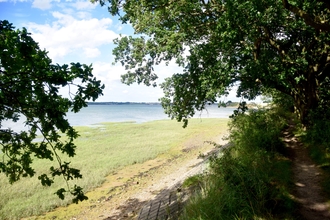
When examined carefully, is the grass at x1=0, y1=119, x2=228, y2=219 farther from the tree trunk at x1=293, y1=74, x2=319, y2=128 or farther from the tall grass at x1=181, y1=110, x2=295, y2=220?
the tree trunk at x1=293, y1=74, x2=319, y2=128

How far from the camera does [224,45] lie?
810cm

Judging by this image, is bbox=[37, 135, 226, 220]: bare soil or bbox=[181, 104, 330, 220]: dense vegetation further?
bbox=[37, 135, 226, 220]: bare soil

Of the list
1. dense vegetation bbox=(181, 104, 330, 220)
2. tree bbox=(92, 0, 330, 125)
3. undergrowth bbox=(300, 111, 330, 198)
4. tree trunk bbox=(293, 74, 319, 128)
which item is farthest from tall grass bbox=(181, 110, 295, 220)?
tree trunk bbox=(293, 74, 319, 128)

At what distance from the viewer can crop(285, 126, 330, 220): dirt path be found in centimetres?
573

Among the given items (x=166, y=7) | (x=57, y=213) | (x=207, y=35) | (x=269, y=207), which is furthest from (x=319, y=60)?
(x=57, y=213)

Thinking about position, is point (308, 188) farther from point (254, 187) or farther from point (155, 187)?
point (155, 187)

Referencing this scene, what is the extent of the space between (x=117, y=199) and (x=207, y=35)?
10.3 meters

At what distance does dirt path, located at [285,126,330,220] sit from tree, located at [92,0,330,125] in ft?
10.7

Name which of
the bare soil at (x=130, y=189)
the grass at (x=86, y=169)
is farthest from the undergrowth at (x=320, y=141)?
the grass at (x=86, y=169)

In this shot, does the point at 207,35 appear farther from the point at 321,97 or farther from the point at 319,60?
the point at 321,97

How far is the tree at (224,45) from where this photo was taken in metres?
7.82

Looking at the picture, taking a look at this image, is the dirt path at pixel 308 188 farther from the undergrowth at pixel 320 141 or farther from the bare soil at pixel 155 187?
the undergrowth at pixel 320 141

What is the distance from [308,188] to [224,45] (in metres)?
5.26

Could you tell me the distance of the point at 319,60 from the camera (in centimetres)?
1211
